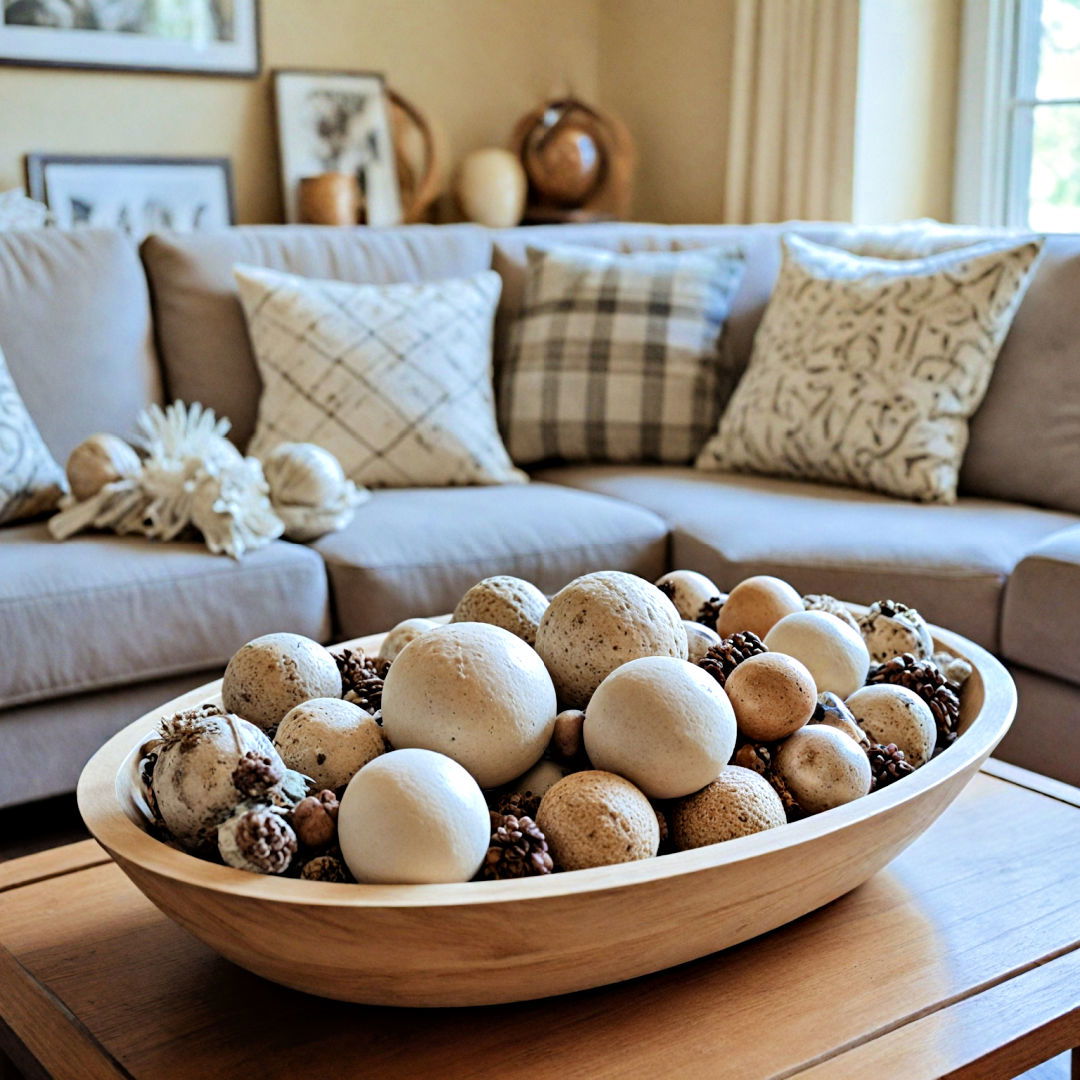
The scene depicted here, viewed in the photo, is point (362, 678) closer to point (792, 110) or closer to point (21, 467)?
point (21, 467)

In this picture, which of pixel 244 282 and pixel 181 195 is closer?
pixel 244 282

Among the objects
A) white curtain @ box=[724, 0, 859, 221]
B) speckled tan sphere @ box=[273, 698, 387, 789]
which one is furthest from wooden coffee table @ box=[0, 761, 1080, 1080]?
white curtain @ box=[724, 0, 859, 221]

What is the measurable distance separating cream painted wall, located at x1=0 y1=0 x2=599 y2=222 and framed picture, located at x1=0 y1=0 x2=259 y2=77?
0.04m

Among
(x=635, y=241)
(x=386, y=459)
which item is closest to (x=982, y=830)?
(x=386, y=459)

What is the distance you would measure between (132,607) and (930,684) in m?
1.20

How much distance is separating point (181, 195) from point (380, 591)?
1.80 m

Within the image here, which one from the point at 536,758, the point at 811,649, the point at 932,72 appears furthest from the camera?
the point at 932,72

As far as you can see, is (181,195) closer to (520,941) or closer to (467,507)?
(467,507)

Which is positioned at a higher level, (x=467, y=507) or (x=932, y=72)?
(x=932, y=72)

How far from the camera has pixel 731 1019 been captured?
793 mm

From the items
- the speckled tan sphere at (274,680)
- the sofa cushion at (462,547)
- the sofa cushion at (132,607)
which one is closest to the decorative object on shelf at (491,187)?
the sofa cushion at (462,547)

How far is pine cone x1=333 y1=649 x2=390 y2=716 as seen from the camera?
949mm

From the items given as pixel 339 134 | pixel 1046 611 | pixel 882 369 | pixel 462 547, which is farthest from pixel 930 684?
pixel 339 134

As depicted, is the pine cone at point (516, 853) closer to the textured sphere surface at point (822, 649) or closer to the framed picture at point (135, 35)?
the textured sphere surface at point (822, 649)
